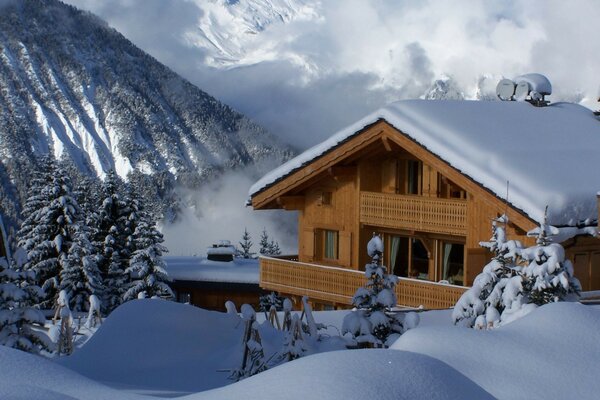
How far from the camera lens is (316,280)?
29.7 metres

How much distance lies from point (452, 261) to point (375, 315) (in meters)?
14.1

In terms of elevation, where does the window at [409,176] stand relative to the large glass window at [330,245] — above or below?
above

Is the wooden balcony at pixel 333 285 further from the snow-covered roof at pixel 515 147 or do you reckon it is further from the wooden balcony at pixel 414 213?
the snow-covered roof at pixel 515 147

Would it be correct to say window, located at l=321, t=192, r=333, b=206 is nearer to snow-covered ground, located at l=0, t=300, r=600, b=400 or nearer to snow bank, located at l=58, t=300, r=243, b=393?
snow bank, located at l=58, t=300, r=243, b=393

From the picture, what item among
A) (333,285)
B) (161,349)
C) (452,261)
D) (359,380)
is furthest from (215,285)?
(359,380)

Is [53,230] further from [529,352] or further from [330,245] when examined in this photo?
[529,352]

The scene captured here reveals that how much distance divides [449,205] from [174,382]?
1468 centimetres

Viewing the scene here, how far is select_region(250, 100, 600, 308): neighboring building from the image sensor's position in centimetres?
2512

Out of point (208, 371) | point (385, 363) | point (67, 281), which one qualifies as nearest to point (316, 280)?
point (208, 371)

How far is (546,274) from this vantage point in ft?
48.3

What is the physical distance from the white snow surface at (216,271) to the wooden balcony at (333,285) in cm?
1998

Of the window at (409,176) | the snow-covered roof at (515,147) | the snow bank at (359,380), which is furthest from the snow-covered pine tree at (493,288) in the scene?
the window at (409,176)

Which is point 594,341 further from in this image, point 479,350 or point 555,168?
point 555,168

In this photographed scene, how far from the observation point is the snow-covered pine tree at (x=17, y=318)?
56.4 feet
